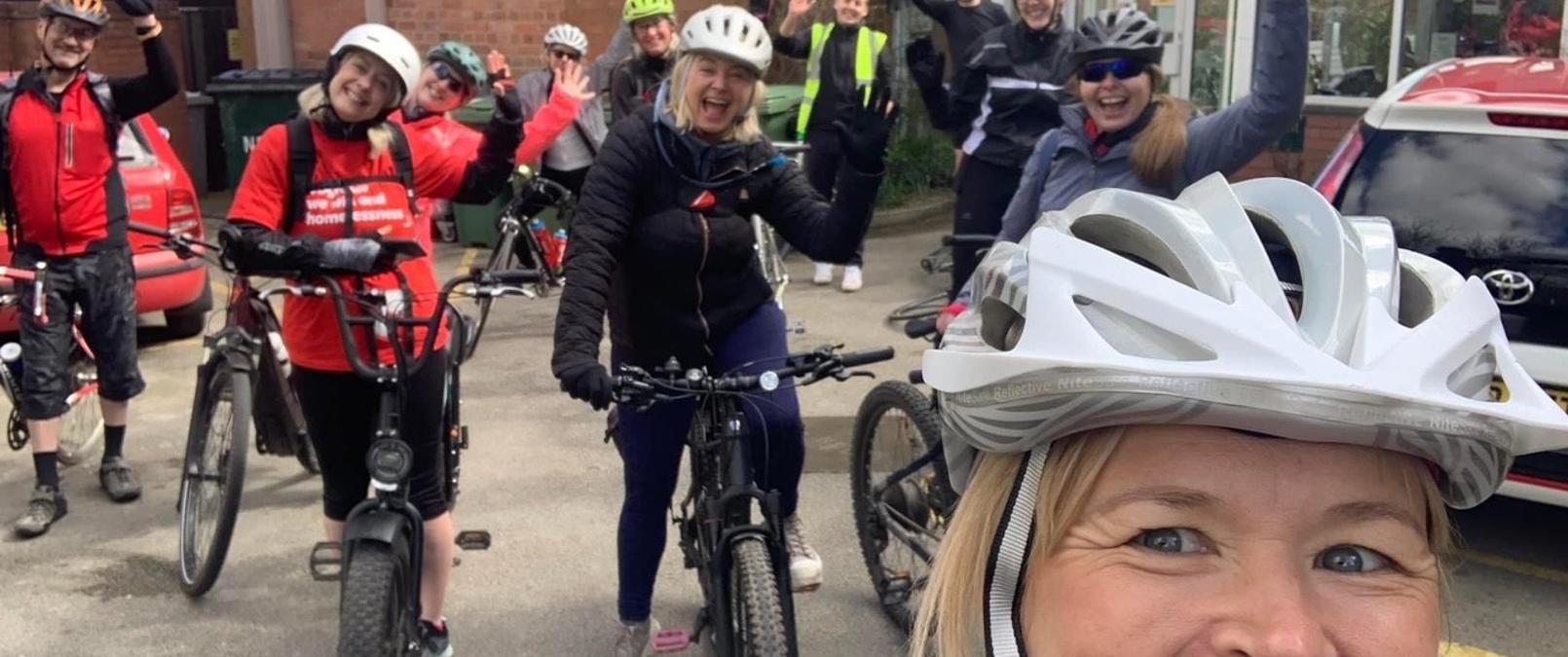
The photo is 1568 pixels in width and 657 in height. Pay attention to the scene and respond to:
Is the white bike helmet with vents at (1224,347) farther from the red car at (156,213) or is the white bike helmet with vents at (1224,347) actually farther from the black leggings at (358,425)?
the red car at (156,213)

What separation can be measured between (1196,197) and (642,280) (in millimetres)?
2555

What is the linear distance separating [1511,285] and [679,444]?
259cm

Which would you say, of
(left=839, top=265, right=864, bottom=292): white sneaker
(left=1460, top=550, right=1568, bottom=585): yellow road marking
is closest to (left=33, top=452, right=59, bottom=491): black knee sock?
(left=1460, top=550, right=1568, bottom=585): yellow road marking

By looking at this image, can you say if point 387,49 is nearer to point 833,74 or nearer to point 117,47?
point 833,74

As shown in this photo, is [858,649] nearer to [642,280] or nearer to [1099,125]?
[642,280]

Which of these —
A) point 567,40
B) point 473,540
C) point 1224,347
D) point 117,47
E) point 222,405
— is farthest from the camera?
point 117,47

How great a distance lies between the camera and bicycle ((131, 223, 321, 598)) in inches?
Answer: 210

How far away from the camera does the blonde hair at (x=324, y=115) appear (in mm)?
4398

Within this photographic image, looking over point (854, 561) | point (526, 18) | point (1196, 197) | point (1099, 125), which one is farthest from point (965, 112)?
point (526, 18)

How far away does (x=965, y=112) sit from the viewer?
7.39 m

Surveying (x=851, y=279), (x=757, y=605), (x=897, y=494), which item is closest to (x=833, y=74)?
(x=851, y=279)

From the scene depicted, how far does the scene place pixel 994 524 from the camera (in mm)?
1728

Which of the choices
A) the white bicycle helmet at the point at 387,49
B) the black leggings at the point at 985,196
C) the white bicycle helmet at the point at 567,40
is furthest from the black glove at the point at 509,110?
the white bicycle helmet at the point at 567,40

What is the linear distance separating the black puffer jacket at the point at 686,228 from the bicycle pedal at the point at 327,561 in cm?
101
